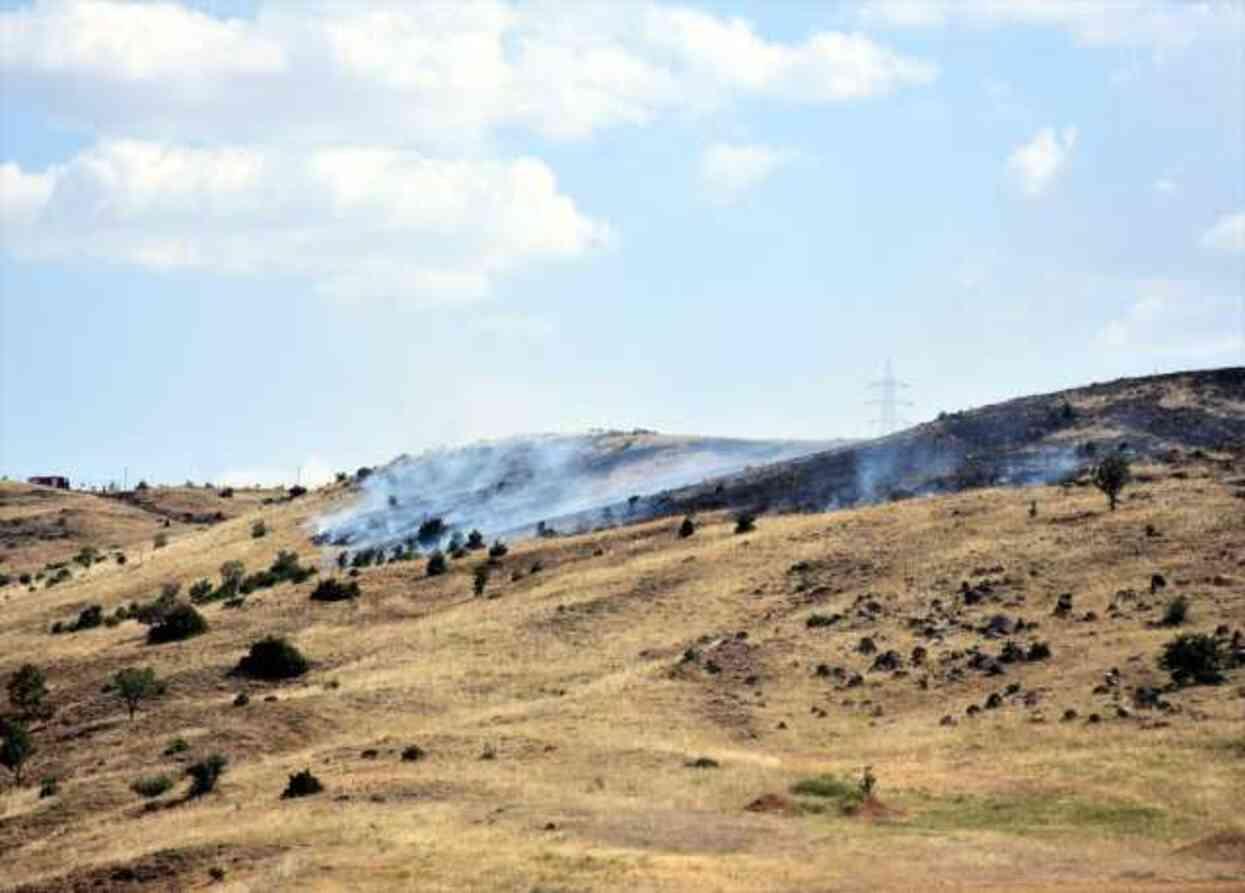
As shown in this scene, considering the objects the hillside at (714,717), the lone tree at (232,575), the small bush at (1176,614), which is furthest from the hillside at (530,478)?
the small bush at (1176,614)

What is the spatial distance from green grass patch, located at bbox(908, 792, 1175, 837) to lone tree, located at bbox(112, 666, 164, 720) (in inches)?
1298

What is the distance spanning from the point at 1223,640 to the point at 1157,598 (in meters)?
6.34

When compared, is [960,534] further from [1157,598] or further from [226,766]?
[226,766]

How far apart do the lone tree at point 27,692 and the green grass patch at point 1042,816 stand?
3739 cm

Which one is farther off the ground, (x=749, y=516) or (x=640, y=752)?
(x=749, y=516)

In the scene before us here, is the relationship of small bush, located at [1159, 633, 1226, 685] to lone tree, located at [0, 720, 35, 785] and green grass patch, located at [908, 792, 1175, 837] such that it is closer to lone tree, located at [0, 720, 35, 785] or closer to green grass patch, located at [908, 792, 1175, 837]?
green grass patch, located at [908, 792, 1175, 837]

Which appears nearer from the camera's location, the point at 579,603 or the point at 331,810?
the point at 331,810

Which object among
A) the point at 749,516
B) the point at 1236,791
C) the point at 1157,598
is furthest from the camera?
the point at 749,516

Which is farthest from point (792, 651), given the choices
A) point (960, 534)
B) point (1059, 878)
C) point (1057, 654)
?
point (1059, 878)

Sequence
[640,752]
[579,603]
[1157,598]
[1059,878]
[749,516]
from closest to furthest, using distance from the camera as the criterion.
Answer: [1059,878]
[640,752]
[1157,598]
[579,603]
[749,516]

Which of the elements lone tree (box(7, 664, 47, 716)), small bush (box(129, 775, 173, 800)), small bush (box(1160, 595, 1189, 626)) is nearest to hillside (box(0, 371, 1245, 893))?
small bush (box(1160, 595, 1189, 626))

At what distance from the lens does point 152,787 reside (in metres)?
61.8

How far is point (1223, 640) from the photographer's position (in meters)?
66.4

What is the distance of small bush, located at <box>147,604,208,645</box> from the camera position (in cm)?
8606
